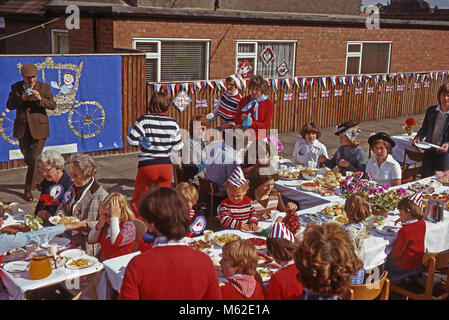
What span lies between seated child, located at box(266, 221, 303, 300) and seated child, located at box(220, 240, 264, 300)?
0.14 metres

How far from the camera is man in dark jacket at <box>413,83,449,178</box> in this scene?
8000 mm

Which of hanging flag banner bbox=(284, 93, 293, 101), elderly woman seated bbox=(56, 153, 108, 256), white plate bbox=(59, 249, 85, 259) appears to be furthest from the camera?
hanging flag banner bbox=(284, 93, 293, 101)

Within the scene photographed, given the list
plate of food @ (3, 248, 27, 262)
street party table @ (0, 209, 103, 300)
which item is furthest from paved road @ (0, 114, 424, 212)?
street party table @ (0, 209, 103, 300)

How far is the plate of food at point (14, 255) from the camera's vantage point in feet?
15.6

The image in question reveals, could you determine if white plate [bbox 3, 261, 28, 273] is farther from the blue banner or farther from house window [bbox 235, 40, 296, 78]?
house window [bbox 235, 40, 296, 78]

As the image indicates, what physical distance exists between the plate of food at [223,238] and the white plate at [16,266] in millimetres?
1766

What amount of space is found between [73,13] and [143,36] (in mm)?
2119

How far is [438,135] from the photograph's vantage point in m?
8.21

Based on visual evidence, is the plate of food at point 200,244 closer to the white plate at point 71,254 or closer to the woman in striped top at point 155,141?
the white plate at point 71,254

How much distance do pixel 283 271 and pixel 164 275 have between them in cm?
125

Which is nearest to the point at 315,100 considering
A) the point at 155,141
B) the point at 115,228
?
the point at 155,141

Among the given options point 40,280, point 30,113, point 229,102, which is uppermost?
point 229,102

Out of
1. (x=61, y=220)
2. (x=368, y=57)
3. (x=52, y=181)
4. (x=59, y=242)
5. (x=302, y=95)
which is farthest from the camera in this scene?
(x=368, y=57)

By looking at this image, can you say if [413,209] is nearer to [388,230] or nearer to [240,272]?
[388,230]
